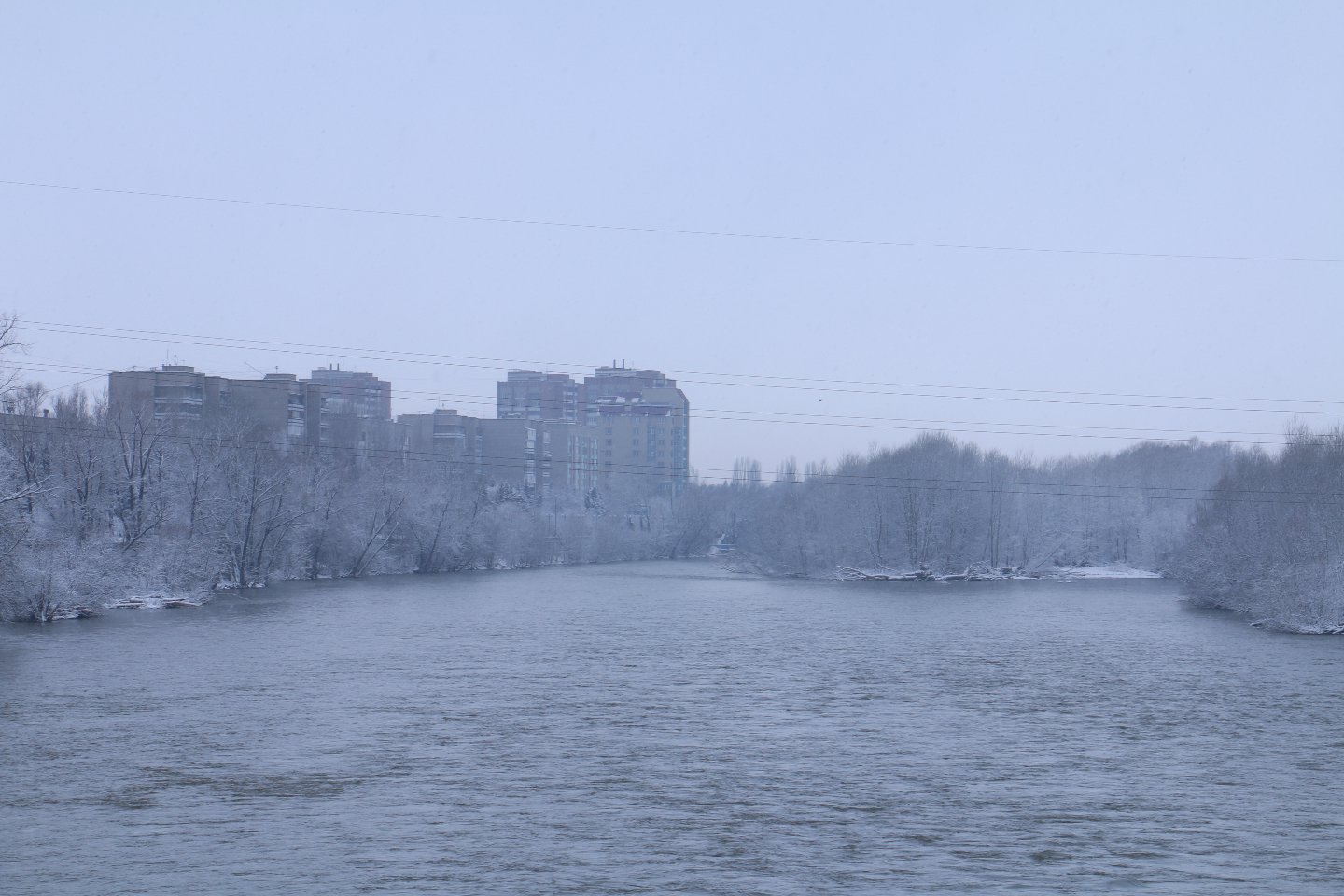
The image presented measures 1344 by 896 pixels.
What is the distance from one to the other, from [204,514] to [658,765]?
51.3 metres

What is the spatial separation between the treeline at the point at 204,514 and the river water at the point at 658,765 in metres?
5.87

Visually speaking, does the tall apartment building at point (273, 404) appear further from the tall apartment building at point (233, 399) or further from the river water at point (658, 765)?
the river water at point (658, 765)

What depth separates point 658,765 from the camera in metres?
19.0

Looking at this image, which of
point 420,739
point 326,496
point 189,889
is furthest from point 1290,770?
point 326,496

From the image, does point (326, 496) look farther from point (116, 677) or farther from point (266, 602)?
point (116, 677)

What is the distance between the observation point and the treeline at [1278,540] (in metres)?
49.0

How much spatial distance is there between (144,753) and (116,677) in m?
10.9

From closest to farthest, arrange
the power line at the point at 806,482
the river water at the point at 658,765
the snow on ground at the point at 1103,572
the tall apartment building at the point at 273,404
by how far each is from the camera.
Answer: the river water at the point at 658,765
the power line at the point at 806,482
the tall apartment building at the point at 273,404
the snow on ground at the point at 1103,572

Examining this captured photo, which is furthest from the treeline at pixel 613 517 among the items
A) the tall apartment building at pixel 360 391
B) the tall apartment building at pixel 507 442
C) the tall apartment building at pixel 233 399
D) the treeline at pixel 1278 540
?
the tall apartment building at pixel 360 391

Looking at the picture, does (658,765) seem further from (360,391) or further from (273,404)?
(360,391)

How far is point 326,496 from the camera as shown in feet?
263

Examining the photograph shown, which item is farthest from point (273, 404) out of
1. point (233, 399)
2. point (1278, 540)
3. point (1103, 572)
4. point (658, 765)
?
point (658, 765)

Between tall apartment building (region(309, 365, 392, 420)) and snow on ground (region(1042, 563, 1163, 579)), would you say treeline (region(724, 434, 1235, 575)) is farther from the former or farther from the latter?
tall apartment building (region(309, 365, 392, 420))

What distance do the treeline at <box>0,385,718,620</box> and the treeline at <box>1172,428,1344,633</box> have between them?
159 ft
